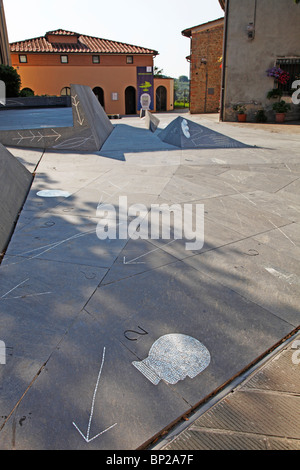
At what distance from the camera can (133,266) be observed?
135 inches

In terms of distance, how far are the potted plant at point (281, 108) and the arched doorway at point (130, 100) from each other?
68.0 feet

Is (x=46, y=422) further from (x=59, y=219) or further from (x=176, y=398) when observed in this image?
(x=59, y=219)

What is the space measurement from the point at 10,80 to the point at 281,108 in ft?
49.5

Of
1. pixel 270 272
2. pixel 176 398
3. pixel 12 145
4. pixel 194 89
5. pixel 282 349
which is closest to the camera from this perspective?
pixel 176 398

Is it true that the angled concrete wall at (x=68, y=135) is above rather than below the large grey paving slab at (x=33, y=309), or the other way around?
above

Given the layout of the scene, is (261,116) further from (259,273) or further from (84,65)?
(84,65)

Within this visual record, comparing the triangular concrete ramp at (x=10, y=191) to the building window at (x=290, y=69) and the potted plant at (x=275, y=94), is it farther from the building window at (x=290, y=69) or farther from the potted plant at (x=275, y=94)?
the building window at (x=290, y=69)

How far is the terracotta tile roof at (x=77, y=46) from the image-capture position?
31.4 m

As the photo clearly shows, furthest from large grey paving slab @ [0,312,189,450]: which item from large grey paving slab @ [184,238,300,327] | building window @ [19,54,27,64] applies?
building window @ [19,54,27,64]

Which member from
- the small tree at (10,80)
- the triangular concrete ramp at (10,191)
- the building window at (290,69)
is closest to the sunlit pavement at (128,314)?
the triangular concrete ramp at (10,191)

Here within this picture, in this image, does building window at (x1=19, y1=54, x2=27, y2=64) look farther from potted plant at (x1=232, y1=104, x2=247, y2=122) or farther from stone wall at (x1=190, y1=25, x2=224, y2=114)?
potted plant at (x1=232, y1=104, x2=247, y2=122)

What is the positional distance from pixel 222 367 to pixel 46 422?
1.15 meters

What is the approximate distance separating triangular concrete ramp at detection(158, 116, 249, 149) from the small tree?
11879mm

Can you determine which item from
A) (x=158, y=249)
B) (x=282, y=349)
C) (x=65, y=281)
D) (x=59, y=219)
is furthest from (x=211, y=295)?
(x=59, y=219)
